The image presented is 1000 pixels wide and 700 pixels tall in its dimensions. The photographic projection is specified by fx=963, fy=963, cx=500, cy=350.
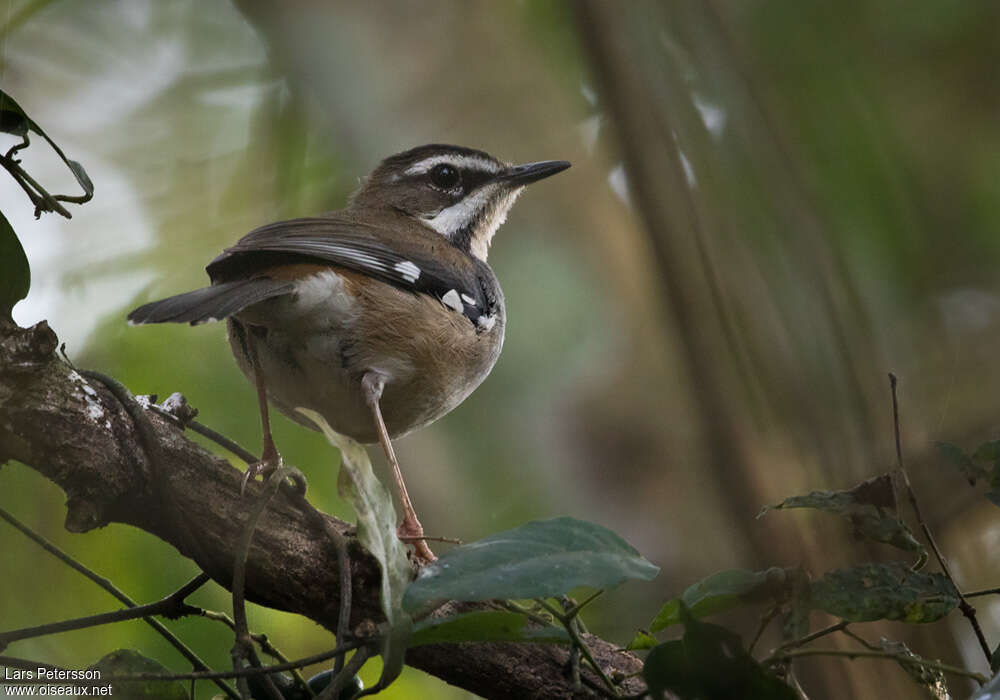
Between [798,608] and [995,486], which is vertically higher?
[995,486]

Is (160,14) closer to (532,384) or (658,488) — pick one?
(532,384)

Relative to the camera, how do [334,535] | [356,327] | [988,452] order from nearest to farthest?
1. [988,452]
2. [334,535]
3. [356,327]

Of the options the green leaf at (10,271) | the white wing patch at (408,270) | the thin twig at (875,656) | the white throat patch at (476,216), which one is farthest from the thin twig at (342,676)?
the white throat patch at (476,216)

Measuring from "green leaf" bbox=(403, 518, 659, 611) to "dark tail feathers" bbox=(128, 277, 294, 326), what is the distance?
1.12m

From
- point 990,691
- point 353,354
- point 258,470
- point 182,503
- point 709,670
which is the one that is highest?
point 353,354

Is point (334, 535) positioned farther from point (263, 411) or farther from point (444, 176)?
point (444, 176)

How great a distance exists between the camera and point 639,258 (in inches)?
218

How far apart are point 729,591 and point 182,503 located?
1247 mm

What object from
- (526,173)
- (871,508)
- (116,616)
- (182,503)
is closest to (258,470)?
(182,503)

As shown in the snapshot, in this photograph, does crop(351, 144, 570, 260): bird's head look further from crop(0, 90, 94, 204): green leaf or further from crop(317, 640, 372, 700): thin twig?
crop(317, 640, 372, 700): thin twig

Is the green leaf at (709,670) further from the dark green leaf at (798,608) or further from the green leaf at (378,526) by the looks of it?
the green leaf at (378,526)

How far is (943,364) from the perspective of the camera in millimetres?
4410

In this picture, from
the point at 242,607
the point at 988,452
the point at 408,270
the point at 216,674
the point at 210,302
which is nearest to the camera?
the point at 216,674

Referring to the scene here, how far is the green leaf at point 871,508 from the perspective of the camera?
6.88ft
